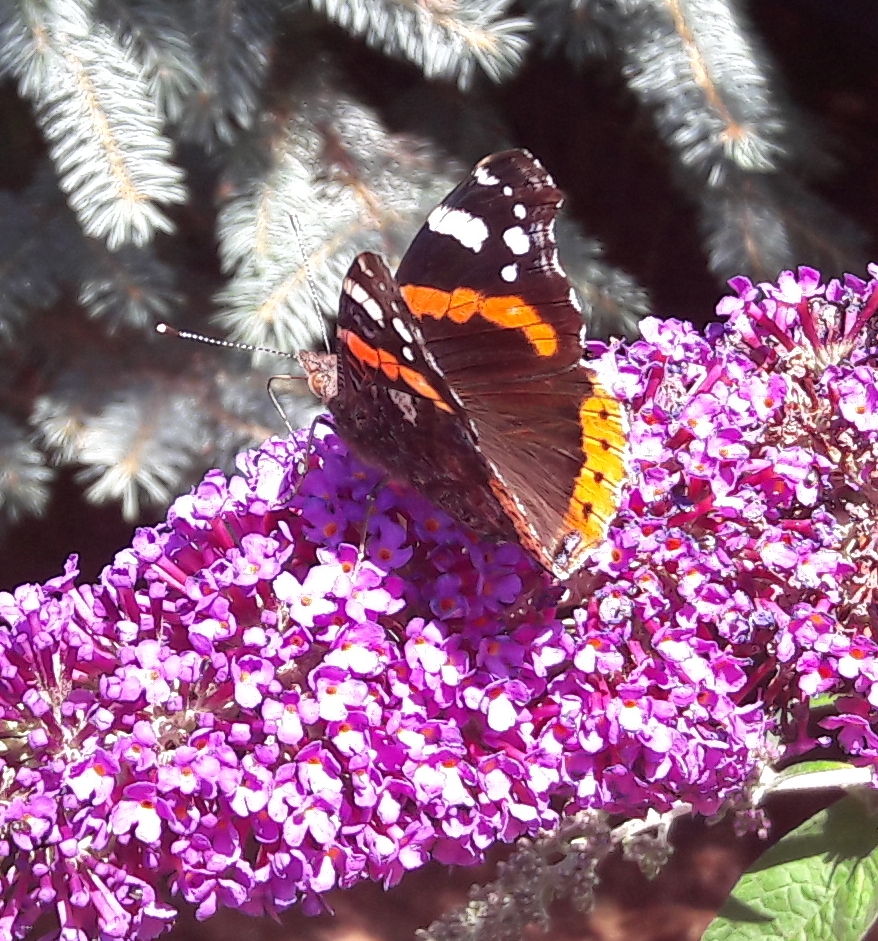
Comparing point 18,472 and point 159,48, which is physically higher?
point 159,48

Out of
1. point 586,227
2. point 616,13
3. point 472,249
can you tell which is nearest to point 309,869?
point 472,249

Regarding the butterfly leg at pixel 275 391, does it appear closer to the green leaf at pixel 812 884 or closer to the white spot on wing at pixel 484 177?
the white spot on wing at pixel 484 177

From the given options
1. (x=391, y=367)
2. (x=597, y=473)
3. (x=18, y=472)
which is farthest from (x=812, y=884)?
(x=18, y=472)

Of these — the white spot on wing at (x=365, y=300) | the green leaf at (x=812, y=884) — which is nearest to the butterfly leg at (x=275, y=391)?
the white spot on wing at (x=365, y=300)

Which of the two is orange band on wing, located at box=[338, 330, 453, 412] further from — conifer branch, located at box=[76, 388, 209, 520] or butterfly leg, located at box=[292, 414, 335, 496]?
conifer branch, located at box=[76, 388, 209, 520]

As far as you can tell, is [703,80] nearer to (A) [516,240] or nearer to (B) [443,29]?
(B) [443,29]
